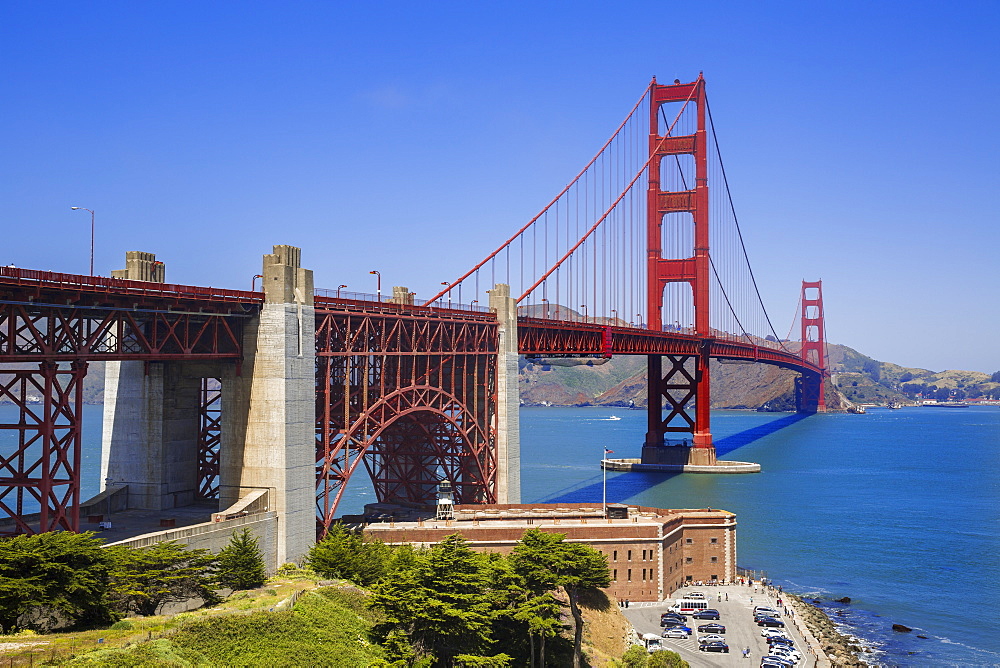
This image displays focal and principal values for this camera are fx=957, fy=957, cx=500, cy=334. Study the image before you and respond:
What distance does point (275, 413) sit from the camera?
38094 mm

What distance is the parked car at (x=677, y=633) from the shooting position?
4202 cm

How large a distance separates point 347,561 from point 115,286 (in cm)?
1330

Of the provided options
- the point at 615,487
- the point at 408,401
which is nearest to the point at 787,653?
the point at 408,401

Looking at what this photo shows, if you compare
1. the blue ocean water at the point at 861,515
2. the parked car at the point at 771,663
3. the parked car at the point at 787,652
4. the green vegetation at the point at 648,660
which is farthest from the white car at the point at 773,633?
the green vegetation at the point at 648,660

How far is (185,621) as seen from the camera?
25016 millimetres

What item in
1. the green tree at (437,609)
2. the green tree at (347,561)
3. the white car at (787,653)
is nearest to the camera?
the green tree at (437,609)

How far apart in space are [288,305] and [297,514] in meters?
8.46

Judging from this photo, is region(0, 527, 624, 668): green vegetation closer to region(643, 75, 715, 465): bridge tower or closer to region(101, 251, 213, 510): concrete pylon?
region(101, 251, 213, 510): concrete pylon

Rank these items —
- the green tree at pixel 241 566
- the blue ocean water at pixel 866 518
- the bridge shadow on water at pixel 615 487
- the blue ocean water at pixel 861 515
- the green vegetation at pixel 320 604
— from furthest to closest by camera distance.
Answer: the bridge shadow on water at pixel 615 487
the blue ocean water at pixel 861 515
the blue ocean water at pixel 866 518
the green tree at pixel 241 566
the green vegetation at pixel 320 604

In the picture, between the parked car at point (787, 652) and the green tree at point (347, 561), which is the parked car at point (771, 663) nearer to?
the parked car at point (787, 652)

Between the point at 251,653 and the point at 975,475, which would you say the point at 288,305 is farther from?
the point at 975,475

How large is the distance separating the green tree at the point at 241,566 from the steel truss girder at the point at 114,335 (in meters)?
7.05

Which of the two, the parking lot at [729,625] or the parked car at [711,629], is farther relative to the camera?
the parked car at [711,629]

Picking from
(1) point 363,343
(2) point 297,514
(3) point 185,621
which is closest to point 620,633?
(2) point 297,514
